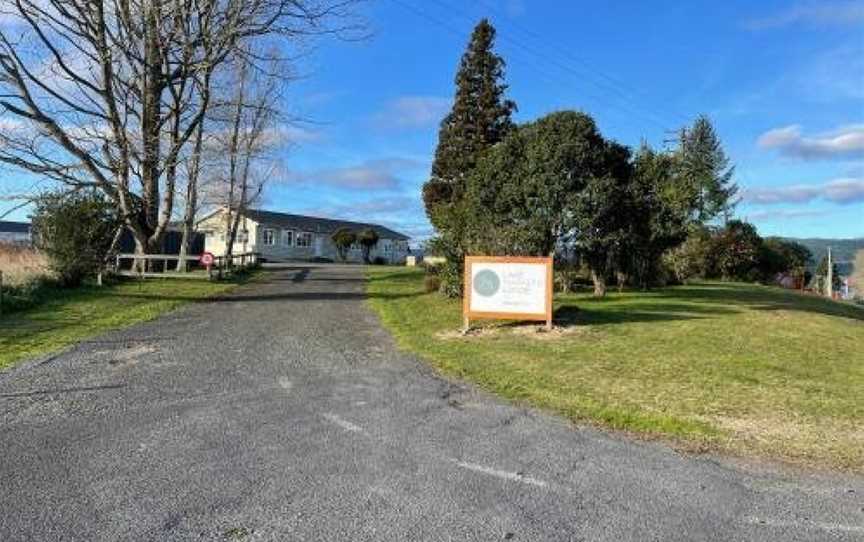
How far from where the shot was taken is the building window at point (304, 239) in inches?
2970

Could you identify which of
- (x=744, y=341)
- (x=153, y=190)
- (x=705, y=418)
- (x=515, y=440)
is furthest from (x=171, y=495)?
(x=153, y=190)

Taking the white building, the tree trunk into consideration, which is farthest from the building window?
the tree trunk

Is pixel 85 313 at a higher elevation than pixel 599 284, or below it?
below

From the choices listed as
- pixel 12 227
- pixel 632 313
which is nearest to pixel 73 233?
pixel 632 313

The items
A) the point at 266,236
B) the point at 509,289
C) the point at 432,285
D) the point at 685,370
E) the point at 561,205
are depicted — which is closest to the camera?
the point at 685,370

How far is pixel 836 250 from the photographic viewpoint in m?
76.4

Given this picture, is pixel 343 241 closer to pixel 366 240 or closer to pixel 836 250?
pixel 366 240

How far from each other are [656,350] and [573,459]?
5754 millimetres

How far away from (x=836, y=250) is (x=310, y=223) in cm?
4897

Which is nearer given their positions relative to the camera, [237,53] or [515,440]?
[515,440]

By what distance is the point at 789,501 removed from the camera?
17.5ft

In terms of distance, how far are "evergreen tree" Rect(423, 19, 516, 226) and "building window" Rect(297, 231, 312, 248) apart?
127 feet

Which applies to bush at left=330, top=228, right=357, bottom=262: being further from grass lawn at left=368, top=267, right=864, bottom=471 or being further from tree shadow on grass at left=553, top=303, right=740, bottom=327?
grass lawn at left=368, top=267, right=864, bottom=471

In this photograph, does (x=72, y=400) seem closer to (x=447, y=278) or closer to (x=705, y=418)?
(x=705, y=418)
